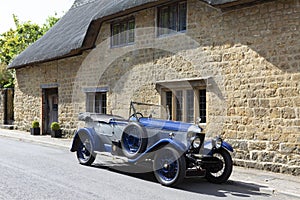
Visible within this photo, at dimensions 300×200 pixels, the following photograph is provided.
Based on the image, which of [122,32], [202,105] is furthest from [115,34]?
[202,105]

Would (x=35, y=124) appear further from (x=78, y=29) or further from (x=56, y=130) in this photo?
(x=78, y=29)

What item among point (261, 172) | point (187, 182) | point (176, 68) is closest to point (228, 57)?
point (176, 68)

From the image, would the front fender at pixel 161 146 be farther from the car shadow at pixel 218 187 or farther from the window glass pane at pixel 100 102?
the window glass pane at pixel 100 102

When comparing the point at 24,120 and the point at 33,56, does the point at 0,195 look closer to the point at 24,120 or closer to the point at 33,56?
the point at 33,56

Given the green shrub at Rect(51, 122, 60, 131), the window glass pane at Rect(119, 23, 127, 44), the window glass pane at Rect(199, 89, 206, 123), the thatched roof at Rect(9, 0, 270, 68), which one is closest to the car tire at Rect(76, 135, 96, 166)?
the window glass pane at Rect(199, 89, 206, 123)

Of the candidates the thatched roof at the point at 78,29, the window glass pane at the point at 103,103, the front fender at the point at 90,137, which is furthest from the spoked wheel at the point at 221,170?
the window glass pane at the point at 103,103

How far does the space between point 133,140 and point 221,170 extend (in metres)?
2.00

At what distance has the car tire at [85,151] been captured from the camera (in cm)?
1002

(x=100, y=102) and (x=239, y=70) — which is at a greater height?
(x=239, y=70)

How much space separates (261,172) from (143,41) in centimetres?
600

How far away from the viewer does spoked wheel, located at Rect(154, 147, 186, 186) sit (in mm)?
7625

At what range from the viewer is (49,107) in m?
19.3

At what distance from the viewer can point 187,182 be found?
8.46 meters

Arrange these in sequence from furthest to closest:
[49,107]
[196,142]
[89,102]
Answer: [49,107]
[89,102]
[196,142]
